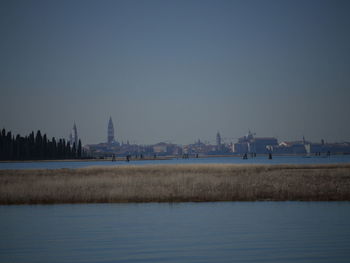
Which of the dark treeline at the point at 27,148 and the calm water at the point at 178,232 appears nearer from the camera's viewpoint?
the calm water at the point at 178,232

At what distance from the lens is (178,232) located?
23734 millimetres

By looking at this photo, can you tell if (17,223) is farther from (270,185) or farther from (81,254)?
(270,185)

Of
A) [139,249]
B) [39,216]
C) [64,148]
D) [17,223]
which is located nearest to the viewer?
[139,249]

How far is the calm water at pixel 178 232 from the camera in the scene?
1894 centimetres

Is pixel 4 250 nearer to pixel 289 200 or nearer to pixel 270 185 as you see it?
pixel 289 200

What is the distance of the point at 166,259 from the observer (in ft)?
59.9

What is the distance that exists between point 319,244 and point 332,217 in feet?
23.0

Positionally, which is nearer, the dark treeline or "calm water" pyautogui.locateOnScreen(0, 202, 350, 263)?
"calm water" pyautogui.locateOnScreen(0, 202, 350, 263)

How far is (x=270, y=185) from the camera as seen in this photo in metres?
39.2

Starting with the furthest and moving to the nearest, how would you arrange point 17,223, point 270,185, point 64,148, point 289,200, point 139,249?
point 64,148
point 270,185
point 289,200
point 17,223
point 139,249

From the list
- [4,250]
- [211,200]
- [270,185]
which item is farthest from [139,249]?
[270,185]

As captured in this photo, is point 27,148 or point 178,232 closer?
point 178,232

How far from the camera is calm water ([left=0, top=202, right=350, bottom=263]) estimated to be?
746 inches

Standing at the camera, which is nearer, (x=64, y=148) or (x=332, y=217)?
(x=332, y=217)
